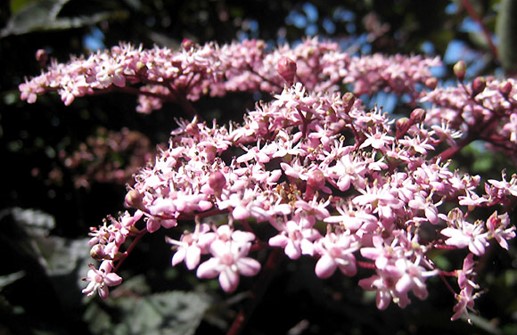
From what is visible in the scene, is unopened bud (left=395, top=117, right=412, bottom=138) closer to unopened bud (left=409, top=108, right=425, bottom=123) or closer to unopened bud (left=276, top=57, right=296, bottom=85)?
unopened bud (left=409, top=108, right=425, bottom=123)

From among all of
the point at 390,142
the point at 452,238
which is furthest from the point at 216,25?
the point at 452,238

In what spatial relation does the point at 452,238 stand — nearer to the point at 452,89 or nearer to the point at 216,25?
the point at 452,89

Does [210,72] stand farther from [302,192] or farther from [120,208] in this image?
[120,208]

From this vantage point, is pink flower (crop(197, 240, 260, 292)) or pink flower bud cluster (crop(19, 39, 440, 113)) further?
pink flower bud cluster (crop(19, 39, 440, 113))

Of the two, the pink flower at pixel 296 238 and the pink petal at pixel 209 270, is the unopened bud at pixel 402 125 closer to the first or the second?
the pink flower at pixel 296 238

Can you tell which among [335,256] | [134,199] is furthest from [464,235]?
[134,199]

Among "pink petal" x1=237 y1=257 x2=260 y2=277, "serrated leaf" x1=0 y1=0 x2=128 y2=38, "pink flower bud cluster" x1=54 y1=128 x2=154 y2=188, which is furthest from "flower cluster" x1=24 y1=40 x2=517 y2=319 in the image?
"pink flower bud cluster" x1=54 y1=128 x2=154 y2=188

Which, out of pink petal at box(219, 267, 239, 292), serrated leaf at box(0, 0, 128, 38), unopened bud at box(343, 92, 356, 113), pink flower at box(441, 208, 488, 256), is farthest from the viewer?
serrated leaf at box(0, 0, 128, 38)
